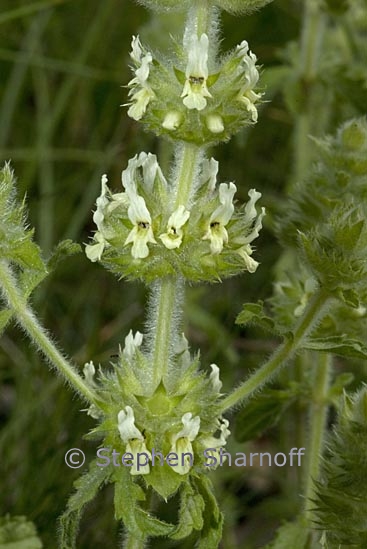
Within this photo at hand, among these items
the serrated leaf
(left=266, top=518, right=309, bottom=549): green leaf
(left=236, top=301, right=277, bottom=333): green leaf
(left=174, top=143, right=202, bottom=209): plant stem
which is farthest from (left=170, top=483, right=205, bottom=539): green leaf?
(left=174, top=143, right=202, bottom=209): plant stem

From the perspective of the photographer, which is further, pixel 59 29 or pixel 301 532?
pixel 59 29

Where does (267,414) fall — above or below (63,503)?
above

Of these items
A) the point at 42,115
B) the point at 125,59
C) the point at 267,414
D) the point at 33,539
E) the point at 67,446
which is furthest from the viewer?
the point at 125,59

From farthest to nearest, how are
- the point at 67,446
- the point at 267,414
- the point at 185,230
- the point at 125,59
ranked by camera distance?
the point at 125,59
the point at 67,446
the point at 267,414
the point at 185,230

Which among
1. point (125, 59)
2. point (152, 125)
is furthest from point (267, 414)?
point (125, 59)

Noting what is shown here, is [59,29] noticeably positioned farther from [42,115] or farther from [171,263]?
[171,263]

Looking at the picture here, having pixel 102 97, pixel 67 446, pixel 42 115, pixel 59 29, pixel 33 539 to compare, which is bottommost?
pixel 33 539
